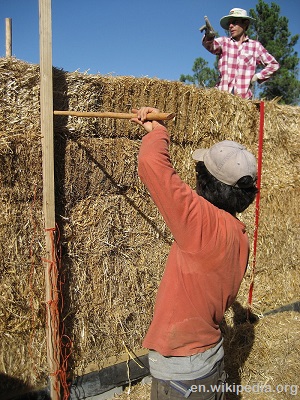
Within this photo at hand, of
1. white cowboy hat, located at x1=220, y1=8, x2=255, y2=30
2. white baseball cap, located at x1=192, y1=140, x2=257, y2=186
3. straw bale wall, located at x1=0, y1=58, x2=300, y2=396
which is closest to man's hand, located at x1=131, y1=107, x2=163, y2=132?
white baseball cap, located at x1=192, y1=140, x2=257, y2=186

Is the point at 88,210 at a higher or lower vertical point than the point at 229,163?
lower

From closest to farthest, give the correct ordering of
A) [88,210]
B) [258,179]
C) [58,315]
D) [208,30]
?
1. [58,315]
2. [88,210]
3. [258,179]
4. [208,30]

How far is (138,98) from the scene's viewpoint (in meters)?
3.38

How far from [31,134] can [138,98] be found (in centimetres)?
103

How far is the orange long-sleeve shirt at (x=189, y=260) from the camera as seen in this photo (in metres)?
1.67

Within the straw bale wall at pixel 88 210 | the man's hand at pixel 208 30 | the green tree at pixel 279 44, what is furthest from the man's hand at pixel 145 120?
the green tree at pixel 279 44

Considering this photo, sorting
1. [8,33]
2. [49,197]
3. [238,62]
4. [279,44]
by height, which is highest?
[279,44]

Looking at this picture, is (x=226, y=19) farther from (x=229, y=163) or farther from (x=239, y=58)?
(x=229, y=163)

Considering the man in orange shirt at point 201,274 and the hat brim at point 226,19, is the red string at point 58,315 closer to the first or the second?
the man in orange shirt at point 201,274

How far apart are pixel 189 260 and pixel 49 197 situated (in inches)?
55.6

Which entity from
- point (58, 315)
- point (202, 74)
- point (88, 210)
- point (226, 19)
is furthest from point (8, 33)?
point (202, 74)

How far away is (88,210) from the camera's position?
3.19m

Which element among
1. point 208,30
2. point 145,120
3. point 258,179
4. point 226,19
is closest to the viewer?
point 145,120

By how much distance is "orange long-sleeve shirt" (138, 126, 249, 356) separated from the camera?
5.47 feet
